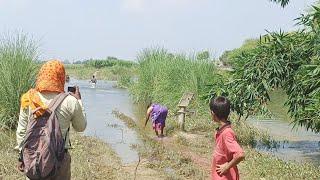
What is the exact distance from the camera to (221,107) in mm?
4316

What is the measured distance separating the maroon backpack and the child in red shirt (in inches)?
54.9

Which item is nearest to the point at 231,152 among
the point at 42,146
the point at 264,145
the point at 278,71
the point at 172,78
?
the point at 42,146

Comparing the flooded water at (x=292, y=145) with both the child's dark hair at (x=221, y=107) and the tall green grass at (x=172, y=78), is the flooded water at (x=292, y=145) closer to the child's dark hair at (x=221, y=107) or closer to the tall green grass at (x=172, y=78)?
the tall green grass at (x=172, y=78)

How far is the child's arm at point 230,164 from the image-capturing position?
4195mm

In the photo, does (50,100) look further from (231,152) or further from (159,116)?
(159,116)

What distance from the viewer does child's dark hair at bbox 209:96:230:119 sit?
14.1ft

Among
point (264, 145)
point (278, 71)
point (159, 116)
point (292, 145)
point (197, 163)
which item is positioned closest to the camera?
point (197, 163)

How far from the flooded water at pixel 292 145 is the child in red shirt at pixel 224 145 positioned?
7242mm

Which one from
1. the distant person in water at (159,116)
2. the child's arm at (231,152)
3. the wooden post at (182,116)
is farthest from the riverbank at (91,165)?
the wooden post at (182,116)

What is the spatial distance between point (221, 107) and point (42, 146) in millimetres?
1560

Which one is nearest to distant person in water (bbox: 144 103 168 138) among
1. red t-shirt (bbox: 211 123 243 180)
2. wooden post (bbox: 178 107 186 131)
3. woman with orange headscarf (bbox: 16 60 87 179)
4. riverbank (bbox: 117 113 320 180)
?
riverbank (bbox: 117 113 320 180)

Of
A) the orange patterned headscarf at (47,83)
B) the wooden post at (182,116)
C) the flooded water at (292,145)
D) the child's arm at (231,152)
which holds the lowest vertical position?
Answer: the flooded water at (292,145)

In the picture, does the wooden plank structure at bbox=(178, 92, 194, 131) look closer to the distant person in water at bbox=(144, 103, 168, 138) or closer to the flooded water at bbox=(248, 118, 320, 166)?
the distant person in water at bbox=(144, 103, 168, 138)

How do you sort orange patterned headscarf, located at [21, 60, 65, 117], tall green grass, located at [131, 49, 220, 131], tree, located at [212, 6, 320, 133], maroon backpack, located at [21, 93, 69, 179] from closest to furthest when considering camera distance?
1. maroon backpack, located at [21, 93, 69, 179]
2. orange patterned headscarf, located at [21, 60, 65, 117]
3. tree, located at [212, 6, 320, 133]
4. tall green grass, located at [131, 49, 220, 131]
